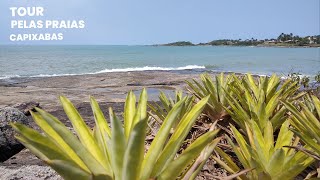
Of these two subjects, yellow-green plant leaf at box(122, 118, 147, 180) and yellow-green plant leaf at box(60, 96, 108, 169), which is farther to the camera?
yellow-green plant leaf at box(60, 96, 108, 169)

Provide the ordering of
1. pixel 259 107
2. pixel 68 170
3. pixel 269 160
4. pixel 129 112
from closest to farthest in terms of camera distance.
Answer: pixel 68 170 < pixel 269 160 < pixel 129 112 < pixel 259 107

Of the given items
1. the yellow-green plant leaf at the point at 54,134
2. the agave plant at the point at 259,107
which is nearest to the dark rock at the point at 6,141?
the agave plant at the point at 259,107

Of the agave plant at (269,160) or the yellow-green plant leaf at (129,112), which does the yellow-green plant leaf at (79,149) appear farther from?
the agave plant at (269,160)

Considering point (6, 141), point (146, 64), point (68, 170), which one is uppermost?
point (68, 170)

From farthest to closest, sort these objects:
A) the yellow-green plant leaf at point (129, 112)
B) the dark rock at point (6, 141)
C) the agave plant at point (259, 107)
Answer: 1. the dark rock at point (6, 141)
2. the agave plant at point (259, 107)
3. the yellow-green plant leaf at point (129, 112)

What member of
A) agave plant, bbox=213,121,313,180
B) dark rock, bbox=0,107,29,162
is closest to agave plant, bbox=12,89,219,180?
agave plant, bbox=213,121,313,180

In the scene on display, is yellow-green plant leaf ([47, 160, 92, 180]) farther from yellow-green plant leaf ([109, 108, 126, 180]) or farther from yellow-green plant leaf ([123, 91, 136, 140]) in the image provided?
yellow-green plant leaf ([123, 91, 136, 140])

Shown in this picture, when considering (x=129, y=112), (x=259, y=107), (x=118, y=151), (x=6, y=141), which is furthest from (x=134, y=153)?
(x=6, y=141)

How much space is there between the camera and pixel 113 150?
1263 millimetres

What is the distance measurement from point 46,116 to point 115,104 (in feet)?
28.8

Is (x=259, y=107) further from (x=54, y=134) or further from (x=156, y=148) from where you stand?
(x=54, y=134)

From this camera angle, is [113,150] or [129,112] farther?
[129,112]

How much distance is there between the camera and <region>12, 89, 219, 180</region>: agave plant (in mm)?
1162

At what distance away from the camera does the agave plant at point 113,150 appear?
45.8 inches
